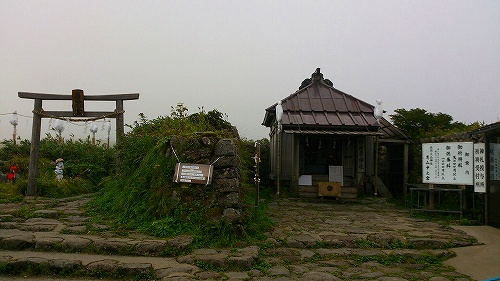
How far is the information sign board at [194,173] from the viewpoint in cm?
691

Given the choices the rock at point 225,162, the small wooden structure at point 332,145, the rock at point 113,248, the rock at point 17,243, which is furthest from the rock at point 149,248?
Answer: the small wooden structure at point 332,145

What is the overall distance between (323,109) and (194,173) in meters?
8.23

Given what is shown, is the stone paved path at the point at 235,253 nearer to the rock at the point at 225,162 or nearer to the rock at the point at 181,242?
the rock at the point at 181,242

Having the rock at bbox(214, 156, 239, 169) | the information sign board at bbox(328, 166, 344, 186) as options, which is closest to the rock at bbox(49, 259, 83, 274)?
the rock at bbox(214, 156, 239, 169)

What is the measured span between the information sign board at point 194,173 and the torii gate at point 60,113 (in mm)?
4299

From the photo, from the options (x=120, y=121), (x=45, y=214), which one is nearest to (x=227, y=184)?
(x=45, y=214)

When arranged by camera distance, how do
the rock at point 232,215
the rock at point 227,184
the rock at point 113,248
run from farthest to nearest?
the rock at point 227,184
the rock at point 232,215
the rock at point 113,248

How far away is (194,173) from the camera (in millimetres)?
6961

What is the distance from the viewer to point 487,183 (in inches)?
341

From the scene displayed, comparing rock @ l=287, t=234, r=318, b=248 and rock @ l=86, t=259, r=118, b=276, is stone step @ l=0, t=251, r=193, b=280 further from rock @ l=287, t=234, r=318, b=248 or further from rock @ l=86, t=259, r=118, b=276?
rock @ l=287, t=234, r=318, b=248

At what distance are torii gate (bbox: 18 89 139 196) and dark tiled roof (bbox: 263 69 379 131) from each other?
17.6 ft

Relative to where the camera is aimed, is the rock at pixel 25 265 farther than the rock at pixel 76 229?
No

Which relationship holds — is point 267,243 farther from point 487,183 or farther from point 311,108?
point 311,108

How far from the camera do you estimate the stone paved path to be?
17.3 feet
